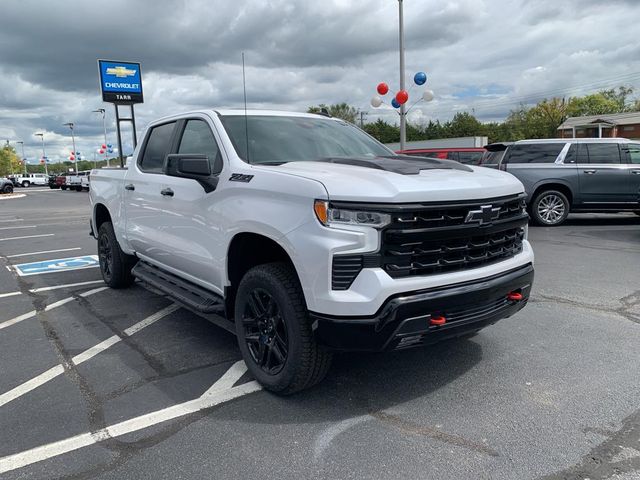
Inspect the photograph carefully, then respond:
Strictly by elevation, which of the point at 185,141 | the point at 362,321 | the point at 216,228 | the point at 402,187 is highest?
the point at 185,141

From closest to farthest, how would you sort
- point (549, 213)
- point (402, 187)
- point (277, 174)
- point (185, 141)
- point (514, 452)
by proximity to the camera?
point (514, 452) < point (402, 187) < point (277, 174) < point (185, 141) < point (549, 213)

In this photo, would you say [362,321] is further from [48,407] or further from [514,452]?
[48,407]

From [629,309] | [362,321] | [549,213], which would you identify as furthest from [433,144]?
[362,321]

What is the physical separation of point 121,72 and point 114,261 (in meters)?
26.1

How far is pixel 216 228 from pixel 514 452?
2.39m

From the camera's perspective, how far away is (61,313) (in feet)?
18.0

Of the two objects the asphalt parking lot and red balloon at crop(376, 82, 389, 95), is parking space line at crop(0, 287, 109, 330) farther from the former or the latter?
red balloon at crop(376, 82, 389, 95)

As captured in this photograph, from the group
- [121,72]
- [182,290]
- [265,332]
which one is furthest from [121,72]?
[265,332]

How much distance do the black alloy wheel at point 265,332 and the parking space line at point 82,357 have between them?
1.55 m

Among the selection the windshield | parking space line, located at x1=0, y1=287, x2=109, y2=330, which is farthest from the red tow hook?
parking space line, located at x1=0, y1=287, x2=109, y2=330

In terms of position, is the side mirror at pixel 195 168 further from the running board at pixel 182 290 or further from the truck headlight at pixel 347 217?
the truck headlight at pixel 347 217

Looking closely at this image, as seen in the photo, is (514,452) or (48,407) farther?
(48,407)

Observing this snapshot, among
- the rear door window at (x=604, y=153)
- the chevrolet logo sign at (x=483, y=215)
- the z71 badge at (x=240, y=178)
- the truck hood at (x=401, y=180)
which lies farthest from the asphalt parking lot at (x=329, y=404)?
the rear door window at (x=604, y=153)

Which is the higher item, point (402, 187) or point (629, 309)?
point (402, 187)
